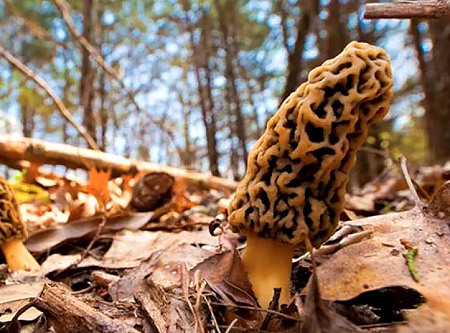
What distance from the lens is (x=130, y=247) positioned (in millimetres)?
2842

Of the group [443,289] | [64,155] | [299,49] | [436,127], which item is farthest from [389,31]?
[443,289]

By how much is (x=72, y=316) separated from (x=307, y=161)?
3.04 feet

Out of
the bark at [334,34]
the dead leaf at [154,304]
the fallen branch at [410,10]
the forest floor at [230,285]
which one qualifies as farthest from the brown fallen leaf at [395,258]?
the bark at [334,34]

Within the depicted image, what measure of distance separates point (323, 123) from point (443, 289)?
0.64 m

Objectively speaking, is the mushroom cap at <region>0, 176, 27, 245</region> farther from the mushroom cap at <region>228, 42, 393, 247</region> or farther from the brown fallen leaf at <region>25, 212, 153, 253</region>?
the mushroom cap at <region>228, 42, 393, 247</region>

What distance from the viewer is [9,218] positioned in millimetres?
2740

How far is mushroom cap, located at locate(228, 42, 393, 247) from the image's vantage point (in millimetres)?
1739

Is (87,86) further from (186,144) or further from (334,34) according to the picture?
(334,34)

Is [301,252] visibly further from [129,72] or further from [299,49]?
[129,72]

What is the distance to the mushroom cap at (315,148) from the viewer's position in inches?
68.5

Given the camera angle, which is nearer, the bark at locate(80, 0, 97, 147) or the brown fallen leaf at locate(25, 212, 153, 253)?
the brown fallen leaf at locate(25, 212, 153, 253)

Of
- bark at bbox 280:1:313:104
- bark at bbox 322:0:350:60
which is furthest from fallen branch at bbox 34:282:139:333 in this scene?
bark at bbox 322:0:350:60

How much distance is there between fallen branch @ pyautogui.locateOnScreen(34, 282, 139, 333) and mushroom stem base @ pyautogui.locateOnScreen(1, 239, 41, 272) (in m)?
1.07

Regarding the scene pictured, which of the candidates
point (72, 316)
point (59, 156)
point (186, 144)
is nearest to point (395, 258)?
point (72, 316)
